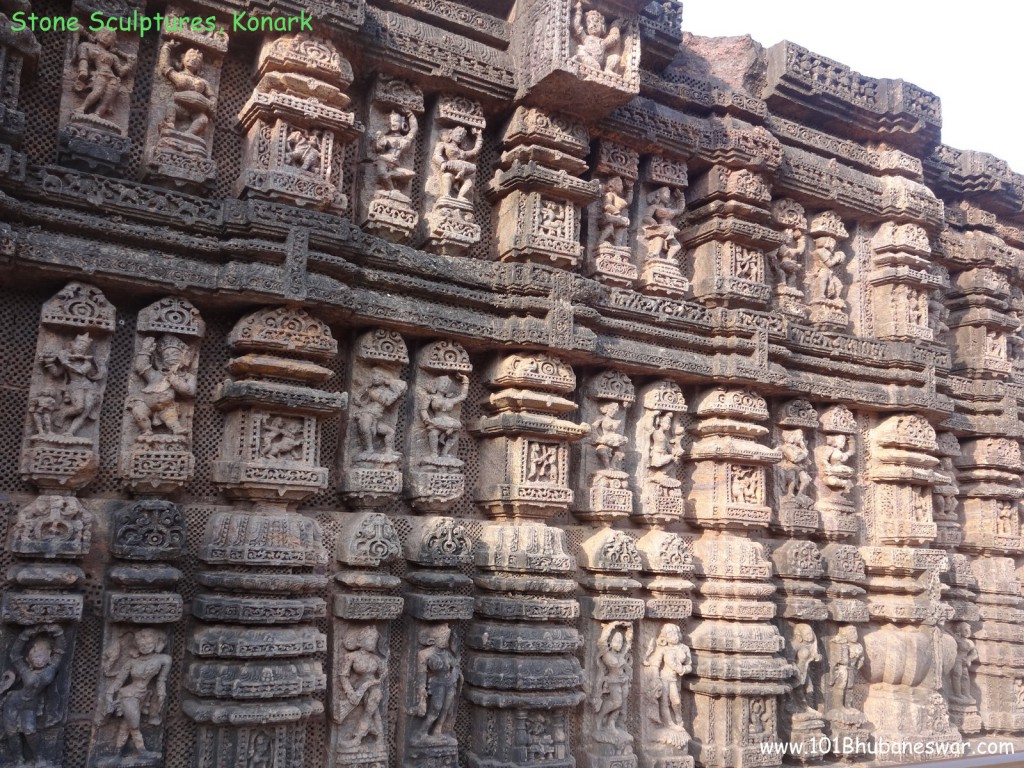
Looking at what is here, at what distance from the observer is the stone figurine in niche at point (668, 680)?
6.44 m

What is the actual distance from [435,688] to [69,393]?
2.98m

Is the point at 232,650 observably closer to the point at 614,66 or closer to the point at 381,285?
the point at 381,285

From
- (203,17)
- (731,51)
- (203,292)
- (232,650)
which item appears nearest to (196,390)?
(203,292)

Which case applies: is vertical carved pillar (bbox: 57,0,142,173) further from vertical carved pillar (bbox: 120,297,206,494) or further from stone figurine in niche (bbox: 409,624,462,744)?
stone figurine in niche (bbox: 409,624,462,744)

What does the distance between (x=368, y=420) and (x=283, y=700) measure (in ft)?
6.02

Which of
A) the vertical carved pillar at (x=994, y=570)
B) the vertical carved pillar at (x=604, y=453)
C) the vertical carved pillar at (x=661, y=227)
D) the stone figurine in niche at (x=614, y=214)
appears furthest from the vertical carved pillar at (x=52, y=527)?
the vertical carved pillar at (x=994, y=570)

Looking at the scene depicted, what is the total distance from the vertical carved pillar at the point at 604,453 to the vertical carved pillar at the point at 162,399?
2.98 m

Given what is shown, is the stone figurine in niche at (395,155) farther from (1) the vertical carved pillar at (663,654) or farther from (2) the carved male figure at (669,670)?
(2) the carved male figure at (669,670)

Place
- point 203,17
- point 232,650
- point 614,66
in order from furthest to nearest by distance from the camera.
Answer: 1. point 614,66
2. point 203,17
3. point 232,650

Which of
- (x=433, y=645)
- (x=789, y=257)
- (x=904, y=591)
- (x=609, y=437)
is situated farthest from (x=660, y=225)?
(x=904, y=591)

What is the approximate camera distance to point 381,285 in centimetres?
580

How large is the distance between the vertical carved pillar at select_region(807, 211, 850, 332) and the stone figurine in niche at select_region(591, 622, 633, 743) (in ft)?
12.3

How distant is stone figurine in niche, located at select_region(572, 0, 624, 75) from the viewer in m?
6.36

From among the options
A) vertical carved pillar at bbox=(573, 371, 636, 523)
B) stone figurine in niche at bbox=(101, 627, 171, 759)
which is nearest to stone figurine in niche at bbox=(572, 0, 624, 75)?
vertical carved pillar at bbox=(573, 371, 636, 523)
